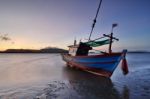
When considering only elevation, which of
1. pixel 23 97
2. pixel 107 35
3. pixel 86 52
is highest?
pixel 107 35

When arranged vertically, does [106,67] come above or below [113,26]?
below

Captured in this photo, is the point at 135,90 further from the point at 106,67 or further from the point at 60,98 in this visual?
the point at 106,67

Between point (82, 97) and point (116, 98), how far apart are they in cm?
156

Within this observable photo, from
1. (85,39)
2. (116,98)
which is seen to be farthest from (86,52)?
(116,98)

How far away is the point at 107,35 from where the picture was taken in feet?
50.2

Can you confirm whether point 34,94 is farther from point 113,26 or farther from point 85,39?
point 85,39

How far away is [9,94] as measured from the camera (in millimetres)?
8781

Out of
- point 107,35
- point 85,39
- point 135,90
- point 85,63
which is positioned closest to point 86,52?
point 85,39

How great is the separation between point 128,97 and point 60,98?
3.15 metres

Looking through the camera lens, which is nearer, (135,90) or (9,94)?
(9,94)

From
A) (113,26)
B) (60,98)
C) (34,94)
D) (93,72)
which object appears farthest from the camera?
(93,72)

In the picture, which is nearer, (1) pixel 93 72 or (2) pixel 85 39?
(1) pixel 93 72

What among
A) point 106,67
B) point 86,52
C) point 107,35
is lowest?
point 106,67

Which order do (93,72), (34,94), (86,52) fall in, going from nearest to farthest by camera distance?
1. (34,94)
2. (93,72)
3. (86,52)
